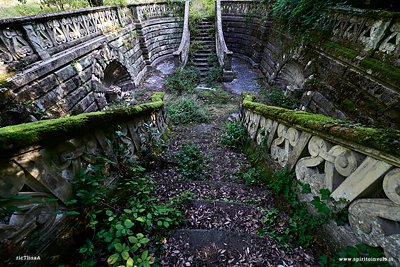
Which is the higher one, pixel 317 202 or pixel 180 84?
pixel 317 202

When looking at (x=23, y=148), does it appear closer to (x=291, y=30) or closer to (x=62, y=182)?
(x=62, y=182)

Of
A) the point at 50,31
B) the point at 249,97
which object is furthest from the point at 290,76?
the point at 50,31

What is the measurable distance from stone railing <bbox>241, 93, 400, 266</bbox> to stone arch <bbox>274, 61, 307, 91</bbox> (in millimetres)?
6128

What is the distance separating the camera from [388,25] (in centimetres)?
316

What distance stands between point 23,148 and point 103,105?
654cm

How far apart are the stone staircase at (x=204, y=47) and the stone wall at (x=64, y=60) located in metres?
3.95

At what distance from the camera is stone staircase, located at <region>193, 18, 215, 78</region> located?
11.0m

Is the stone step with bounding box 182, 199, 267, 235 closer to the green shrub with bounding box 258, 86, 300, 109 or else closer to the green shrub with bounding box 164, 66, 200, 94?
the green shrub with bounding box 258, 86, 300, 109

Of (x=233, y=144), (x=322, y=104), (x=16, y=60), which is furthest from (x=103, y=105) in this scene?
(x=322, y=104)

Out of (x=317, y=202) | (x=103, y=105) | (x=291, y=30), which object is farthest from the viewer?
(x=291, y=30)

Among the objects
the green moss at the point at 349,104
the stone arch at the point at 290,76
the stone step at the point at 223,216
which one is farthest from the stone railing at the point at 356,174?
the stone arch at the point at 290,76

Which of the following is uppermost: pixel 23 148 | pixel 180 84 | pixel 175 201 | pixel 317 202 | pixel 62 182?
pixel 23 148

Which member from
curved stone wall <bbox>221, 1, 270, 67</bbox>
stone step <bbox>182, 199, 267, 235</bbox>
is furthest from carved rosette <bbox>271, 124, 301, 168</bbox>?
curved stone wall <bbox>221, 1, 270, 67</bbox>

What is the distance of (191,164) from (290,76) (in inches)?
307
